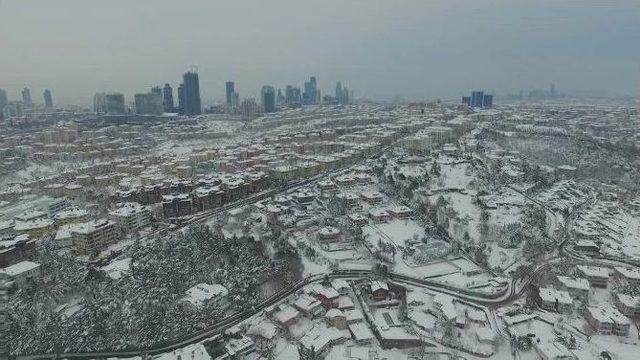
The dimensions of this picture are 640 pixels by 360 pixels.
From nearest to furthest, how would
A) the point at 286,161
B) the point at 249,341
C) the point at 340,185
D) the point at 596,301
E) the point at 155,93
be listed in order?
1. the point at 249,341
2. the point at 596,301
3. the point at 340,185
4. the point at 286,161
5. the point at 155,93

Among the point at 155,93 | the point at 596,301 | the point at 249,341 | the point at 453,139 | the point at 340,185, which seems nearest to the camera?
the point at 249,341

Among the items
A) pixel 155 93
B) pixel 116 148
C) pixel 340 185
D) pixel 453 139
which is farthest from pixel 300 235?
pixel 155 93

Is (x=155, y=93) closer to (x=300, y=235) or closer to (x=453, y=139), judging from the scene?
(x=453, y=139)

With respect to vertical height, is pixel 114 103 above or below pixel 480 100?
above

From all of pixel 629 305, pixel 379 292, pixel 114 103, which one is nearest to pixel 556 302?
pixel 629 305

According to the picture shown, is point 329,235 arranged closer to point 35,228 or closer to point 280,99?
point 35,228

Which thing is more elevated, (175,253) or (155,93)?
(155,93)

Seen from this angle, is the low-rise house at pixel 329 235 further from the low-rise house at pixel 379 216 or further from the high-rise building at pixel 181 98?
the high-rise building at pixel 181 98
